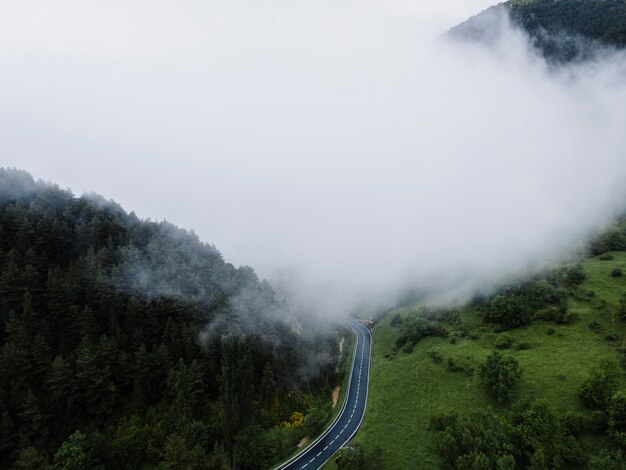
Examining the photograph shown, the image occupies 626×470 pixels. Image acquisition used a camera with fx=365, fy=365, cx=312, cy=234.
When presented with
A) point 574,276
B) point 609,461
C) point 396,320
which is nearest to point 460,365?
point 609,461

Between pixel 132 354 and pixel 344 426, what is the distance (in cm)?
4648

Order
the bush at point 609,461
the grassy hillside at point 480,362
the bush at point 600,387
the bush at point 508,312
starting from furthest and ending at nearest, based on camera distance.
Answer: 1. the bush at point 508,312
2. the grassy hillside at point 480,362
3. the bush at point 600,387
4. the bush at point 609,461

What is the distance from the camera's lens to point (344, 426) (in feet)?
241

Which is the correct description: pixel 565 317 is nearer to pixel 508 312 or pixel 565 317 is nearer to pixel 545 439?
pixel 508 312

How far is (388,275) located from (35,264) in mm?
122159

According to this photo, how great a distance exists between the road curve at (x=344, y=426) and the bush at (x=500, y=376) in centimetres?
2562

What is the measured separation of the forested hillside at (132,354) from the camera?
6294cm

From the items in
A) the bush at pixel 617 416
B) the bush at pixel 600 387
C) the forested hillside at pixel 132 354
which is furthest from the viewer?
the forested hillside at pixel 132 354

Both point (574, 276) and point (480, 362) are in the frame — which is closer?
Result: point (480, 362)

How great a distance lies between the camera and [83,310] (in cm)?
7650

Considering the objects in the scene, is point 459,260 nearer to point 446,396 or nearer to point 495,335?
point 495,335

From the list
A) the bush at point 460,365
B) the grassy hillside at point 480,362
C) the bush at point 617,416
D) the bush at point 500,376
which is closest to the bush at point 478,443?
the grassy hillside at point 480,362

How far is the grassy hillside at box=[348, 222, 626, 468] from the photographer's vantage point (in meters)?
62.5

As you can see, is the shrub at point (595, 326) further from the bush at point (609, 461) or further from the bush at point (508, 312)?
the bush at point (609, 461)
